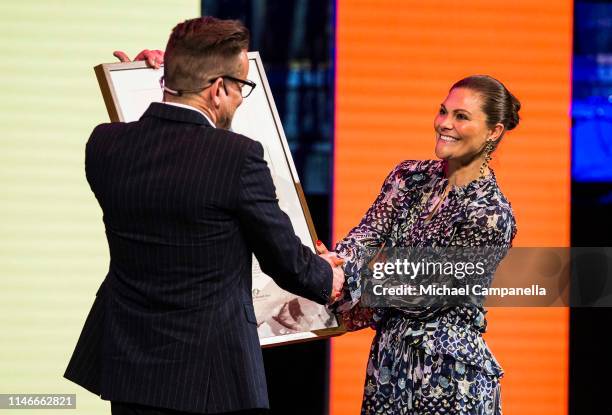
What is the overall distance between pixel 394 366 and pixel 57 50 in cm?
203

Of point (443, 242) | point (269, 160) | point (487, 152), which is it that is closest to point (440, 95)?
point (487, 152)

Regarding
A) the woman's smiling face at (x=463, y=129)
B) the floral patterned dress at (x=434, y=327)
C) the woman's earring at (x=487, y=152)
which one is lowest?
the floral patterned dress at (x=434, y=327)

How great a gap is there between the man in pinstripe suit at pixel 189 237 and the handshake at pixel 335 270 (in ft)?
1.41

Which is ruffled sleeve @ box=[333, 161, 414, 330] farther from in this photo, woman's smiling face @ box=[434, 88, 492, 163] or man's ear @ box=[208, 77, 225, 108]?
man's ear @ box=[208, 77, 225, 108]

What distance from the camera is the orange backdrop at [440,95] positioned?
408 centimetres

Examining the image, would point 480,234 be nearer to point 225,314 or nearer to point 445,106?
point 445,106

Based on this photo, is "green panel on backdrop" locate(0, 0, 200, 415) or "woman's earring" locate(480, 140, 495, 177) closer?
"woman's earring" locate(480, 140, 495, 177)

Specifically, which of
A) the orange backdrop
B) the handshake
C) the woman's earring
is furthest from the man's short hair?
the orange backdrop

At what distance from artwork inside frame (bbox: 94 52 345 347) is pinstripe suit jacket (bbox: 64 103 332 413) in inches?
25.7

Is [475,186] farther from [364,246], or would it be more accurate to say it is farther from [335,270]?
[335,270]

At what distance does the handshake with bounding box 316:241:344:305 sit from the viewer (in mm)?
2771

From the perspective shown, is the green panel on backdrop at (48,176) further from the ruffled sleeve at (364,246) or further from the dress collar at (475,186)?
the dress collar at (475,186)

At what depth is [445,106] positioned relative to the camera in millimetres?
3115

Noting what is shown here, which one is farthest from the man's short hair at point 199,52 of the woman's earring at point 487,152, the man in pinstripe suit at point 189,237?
the woman's earring at point 487,152
